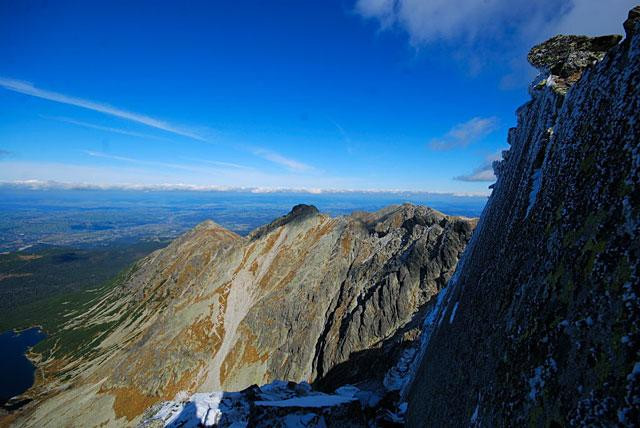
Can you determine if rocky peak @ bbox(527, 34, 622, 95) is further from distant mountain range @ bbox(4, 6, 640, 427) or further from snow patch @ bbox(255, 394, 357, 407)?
snow patch @ bbox(255, 394, 357, 407)

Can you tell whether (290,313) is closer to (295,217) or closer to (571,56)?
(295,217)

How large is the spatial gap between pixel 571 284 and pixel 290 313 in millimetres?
91717

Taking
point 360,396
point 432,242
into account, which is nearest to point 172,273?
point 432,242

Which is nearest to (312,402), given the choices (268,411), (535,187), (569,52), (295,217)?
(268,411)

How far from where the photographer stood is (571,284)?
299 inches

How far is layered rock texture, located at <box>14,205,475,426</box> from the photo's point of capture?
7719 centimetres

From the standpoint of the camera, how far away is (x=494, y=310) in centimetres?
1228

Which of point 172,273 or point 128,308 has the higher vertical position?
point 172,273

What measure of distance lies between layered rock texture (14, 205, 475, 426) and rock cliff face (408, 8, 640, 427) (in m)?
44.6

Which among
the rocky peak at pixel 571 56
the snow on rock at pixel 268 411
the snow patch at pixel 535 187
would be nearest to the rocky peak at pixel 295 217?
the snow on rock at pixel 268 411

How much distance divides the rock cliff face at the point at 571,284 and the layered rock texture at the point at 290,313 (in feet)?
146

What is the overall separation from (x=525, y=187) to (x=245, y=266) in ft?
358

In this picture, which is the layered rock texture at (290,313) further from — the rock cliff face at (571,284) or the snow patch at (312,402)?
the rock cliff face at (571,284)

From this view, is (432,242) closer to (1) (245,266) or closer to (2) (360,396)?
(2) (360,396)
